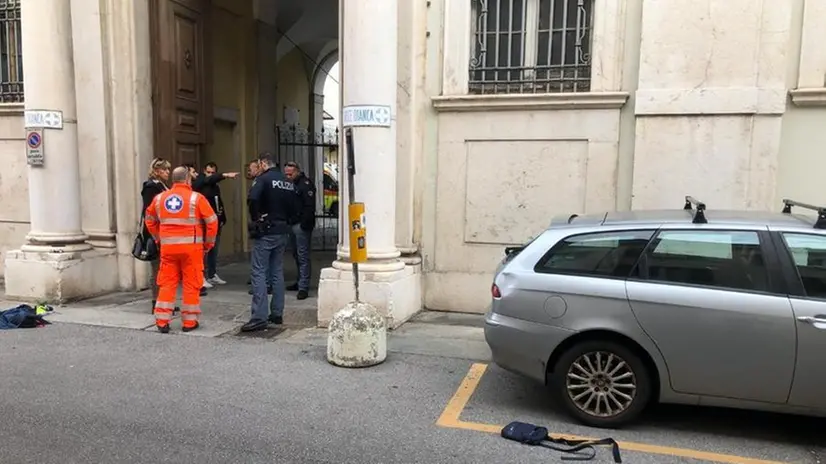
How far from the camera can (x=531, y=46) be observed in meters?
7.40

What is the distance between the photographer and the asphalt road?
3.96 m

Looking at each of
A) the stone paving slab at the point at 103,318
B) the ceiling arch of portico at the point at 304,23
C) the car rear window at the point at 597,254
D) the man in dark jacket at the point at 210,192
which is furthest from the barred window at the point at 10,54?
the car rear window at the point at 597,254

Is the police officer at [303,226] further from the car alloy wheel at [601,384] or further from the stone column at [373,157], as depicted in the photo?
the car alloy wheel at [601,384]

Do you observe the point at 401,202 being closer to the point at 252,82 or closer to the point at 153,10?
the point at 153,10

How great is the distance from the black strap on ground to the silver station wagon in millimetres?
335

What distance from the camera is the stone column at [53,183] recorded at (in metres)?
8.07

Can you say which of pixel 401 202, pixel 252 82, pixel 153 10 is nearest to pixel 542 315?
pixel 401 202

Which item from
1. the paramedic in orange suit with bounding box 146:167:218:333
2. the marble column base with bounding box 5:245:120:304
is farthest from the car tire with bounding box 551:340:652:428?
the marble column base with bounding box 5:245:120:304

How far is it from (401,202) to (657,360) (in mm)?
4026

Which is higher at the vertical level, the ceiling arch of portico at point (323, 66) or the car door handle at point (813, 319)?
the ceiling arch of portico at point (323, 66)

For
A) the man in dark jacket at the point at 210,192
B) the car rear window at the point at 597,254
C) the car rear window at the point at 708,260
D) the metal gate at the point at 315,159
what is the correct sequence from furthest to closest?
the metal gate at the point at 315,159
the man in dark jacket at the point at 210,192
the car rear window at the point at 597,254
the car rear window at the point at 708,260

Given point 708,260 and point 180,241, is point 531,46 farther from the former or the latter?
point 180,241

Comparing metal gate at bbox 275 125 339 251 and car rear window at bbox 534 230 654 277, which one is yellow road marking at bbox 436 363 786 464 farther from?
metal gate at bbox 275 125 339 251

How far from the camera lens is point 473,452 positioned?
13.0ft
